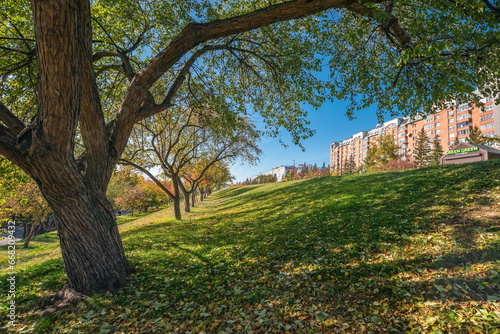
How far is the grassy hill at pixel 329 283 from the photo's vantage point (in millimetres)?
3160

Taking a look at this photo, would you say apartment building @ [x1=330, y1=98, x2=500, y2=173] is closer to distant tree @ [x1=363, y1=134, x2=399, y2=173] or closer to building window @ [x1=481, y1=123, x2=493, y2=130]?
building window @ [x1=481, y1=123, x2=493, y2=130]

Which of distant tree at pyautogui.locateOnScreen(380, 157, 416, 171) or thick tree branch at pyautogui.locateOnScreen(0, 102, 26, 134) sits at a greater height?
distant tree at pyautogui.locateOnScreen(380, 157, 416, 171)

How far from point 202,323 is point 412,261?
404 centimetres

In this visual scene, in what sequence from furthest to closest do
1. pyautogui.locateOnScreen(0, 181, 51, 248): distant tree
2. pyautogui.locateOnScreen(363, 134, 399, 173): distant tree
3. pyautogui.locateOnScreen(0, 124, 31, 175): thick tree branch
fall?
pyautogui.locateOnScreen(363, 134, 399, 173): distant tree
pyautogui.locateOnScreen(0, 181, 51, 248): distant tree
pyautogui.locateOnScreen(0, 124, 31, 175): thick tree branch

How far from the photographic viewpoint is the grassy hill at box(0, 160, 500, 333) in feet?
10.4

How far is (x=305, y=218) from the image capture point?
9.45m

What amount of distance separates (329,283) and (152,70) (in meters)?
5.82

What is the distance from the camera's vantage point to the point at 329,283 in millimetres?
4113

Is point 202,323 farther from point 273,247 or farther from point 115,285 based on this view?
point 273,247

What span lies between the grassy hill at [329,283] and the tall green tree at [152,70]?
1048 millimetres

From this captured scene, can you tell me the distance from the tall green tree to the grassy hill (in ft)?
3.44

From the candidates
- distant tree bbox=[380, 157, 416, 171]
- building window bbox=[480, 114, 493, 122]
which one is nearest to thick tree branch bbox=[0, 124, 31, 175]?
distant tree bbox=[380, 157, 416, 171]

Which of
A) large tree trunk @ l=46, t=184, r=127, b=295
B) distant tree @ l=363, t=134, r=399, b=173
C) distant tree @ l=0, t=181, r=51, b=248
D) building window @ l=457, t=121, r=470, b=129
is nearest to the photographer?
large tree trunk @ l=46, t=184, r=127, b=295

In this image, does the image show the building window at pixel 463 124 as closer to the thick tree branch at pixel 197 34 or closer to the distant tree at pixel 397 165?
the distant tree at pixel 397 165
